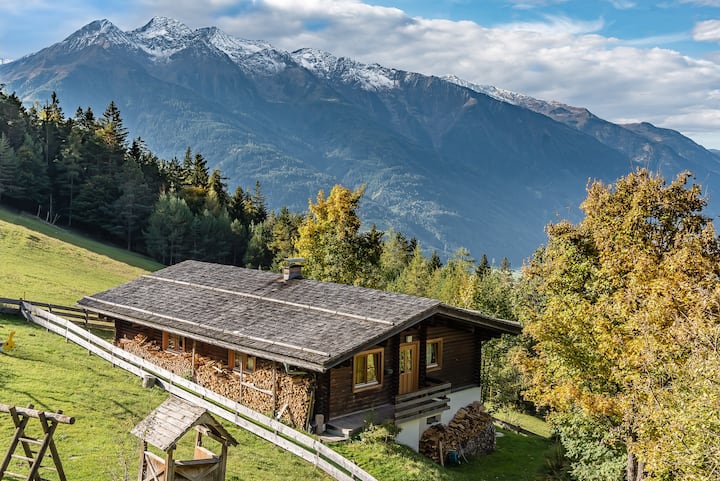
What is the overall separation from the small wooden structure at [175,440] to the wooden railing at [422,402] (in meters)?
11.2

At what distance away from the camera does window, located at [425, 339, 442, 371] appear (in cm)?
2803

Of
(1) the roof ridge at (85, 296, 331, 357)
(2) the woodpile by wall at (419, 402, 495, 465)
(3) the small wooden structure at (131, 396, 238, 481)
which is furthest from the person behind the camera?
(2) the woodpile by wall at (419, 402, 495, 465)

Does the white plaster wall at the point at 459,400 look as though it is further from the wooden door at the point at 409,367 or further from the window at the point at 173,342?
the window at the point at 173,342

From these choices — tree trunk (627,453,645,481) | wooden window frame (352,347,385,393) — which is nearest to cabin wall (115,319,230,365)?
wooden window frame (352,347,385,393)

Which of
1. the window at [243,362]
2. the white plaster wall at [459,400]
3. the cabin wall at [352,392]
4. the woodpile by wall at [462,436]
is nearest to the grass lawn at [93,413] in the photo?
the window at [243,362]

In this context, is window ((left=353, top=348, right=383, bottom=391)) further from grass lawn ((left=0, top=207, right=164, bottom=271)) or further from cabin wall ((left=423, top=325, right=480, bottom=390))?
grass lawn ((left=0, top=207, right=164, bottom=271))

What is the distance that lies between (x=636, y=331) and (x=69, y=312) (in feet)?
104

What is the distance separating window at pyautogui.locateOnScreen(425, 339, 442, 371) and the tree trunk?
9214mm

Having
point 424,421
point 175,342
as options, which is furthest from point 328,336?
point 175,342

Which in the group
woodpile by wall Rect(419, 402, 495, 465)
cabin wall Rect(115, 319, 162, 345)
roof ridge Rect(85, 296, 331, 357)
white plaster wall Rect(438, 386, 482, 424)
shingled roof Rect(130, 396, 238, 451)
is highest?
shingled roof Rect(130, 396, 238, 451)

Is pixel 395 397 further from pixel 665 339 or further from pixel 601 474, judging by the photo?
pixel 665 339

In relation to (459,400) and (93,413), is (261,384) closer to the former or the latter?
(93,413)

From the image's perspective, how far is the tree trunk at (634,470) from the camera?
1989cm

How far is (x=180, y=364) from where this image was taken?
91.1 ft
